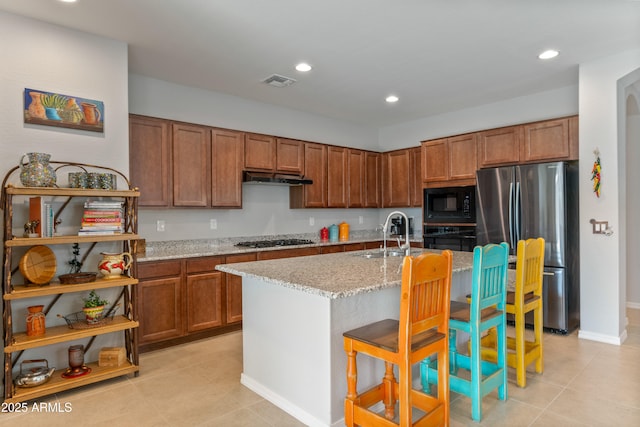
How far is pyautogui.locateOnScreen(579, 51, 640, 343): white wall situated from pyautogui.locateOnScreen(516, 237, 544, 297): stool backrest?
122cm

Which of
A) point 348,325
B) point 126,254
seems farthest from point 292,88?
point 348,325

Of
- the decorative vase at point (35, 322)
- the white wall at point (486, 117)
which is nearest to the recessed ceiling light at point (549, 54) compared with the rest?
the white wall at point (486, 117)

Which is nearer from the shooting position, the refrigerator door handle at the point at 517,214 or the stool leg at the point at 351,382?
the stool leg at the point at 351,382

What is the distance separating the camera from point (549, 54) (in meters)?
3.38

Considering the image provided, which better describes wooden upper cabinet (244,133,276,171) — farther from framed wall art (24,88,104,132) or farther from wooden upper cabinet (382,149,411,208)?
wooden upper cabinet (382,149,411,208)

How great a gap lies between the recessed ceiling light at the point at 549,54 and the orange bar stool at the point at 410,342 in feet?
8.37

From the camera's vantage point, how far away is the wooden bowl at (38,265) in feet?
8.29

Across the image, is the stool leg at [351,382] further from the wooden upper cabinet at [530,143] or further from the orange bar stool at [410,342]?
the wooden upper cabinet at [530,143]

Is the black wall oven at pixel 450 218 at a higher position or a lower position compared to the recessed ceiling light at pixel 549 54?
lower

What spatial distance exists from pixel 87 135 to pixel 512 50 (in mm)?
3619

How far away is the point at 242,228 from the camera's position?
4691 millimetres

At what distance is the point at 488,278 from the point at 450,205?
2626 millimetres

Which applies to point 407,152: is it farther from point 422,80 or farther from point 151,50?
point 151,50

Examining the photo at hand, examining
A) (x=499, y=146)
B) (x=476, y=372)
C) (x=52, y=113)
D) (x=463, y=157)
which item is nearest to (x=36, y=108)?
(x=52, y=113)
